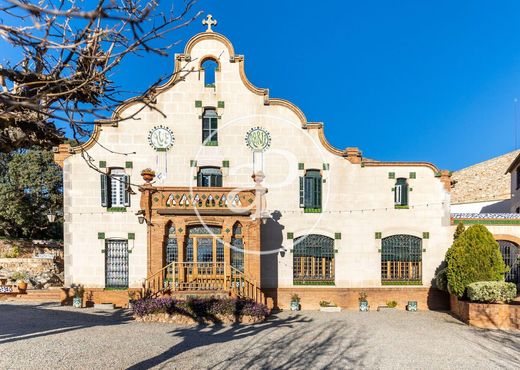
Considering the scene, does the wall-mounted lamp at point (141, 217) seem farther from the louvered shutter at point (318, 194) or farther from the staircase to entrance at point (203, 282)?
the louvered shutter at point (318, 194)

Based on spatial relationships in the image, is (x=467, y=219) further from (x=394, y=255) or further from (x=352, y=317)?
(x=352, y=317)

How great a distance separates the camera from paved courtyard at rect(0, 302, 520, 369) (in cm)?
927

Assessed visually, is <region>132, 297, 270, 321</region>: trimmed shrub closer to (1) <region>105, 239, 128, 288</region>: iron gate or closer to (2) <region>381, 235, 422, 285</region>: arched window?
(1) <region>105, 239, 128, 288</region>: iron gate

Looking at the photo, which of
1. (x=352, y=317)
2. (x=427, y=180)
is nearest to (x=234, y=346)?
(x=352, y=317)

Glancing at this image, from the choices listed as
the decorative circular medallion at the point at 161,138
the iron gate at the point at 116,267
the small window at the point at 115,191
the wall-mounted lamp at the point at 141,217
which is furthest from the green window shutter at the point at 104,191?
the decorative circular medallion at the point at 161,138

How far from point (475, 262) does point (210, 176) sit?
12.4 metres

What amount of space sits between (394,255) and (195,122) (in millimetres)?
→ 11716

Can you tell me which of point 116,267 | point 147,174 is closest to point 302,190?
point 147,174

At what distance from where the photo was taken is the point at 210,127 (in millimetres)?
17094

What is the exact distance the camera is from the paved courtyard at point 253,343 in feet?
30.4

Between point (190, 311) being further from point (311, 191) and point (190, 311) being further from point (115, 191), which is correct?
point (311, 191)

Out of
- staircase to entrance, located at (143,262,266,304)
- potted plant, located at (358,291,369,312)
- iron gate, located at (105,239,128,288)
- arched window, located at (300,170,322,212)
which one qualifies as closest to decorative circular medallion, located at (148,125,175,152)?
iron gate, located at (105,239,128,288)

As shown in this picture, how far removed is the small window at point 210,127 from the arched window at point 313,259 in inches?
251

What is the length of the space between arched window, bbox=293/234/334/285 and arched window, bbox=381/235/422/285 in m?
2.67
